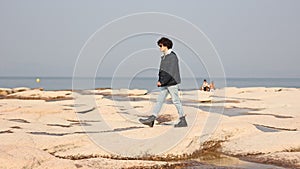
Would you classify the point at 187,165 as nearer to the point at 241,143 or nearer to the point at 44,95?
the point at 241,143

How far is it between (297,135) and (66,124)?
715cm

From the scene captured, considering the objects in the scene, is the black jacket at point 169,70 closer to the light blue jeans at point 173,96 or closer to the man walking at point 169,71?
the man walking at point 169,71


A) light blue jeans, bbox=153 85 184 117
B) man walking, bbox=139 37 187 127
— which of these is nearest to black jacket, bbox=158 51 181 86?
man walking, bbox=139 37 187 127

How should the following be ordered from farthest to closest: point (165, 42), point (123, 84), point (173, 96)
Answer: point (123, 84) < point (173, 96) < point (165, 42)

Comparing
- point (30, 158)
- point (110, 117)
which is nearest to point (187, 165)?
point (30, 158)

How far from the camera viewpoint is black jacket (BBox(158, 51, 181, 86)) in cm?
916

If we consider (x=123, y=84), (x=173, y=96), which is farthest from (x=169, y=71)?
(x=123, y=84)

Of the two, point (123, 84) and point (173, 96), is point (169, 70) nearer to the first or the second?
point (173, 96)

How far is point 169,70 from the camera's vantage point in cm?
915

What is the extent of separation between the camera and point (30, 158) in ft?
19.3

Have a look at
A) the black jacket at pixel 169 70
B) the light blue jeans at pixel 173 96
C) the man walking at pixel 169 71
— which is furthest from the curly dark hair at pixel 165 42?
the light blue jeans at pixel 173 96

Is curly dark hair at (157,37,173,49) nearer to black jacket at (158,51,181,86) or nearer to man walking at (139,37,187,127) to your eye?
man walking at (139,37,187,127)

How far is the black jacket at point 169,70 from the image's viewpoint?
9156mm

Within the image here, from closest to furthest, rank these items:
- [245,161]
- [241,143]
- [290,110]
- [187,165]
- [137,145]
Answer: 1. [187,165]
2. [245,161]
3. [137,145]
4. [241,143]
5. [290,110]
